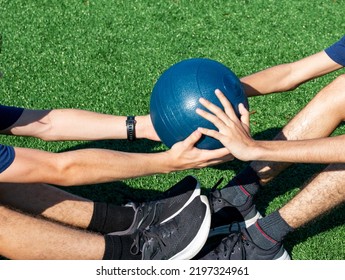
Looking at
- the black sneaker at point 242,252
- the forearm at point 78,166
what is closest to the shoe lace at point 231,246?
the black sneaker at point 242,252

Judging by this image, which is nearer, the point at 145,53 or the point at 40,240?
the point at 40,240

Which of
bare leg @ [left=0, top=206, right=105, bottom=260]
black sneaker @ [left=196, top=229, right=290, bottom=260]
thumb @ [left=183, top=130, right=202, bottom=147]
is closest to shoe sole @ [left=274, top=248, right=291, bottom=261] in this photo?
black sneaker @ [left=196, top=229, right=290, bottom=260]

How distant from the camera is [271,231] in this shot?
4.26 metres

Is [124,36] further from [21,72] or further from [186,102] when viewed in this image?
[186,102]

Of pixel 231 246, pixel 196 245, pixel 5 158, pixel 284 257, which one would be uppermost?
pixel 5 158

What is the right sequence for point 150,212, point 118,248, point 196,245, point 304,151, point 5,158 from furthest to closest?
point 150,212, point 196,245, point 118,248, point 304,151, point 5,158

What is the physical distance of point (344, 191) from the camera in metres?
4.11

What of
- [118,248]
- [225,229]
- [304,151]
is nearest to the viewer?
[304,151]

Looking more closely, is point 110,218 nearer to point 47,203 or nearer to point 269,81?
point 47,203

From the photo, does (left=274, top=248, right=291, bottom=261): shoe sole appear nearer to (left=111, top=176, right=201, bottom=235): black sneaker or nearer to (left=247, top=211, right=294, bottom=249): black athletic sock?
(left=247, top=211, right=294, bottom=249): black athletic sock

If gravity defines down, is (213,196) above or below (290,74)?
below

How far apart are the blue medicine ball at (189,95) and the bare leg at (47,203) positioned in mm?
763

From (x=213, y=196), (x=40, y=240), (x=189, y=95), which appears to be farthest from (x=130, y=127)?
(x=40, y=240)

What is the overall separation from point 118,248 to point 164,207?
0.52 m
